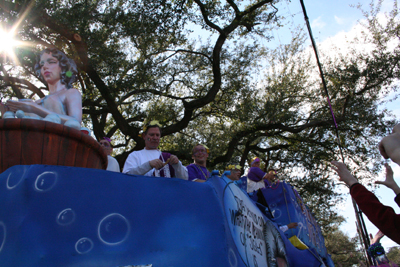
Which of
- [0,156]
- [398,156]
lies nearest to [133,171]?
[0,156]

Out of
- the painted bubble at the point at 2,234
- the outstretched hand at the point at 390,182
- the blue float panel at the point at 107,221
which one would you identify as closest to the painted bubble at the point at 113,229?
the blue float panel at the point at 107,221

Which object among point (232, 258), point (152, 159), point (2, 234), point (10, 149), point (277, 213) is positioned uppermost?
point (152, 159)

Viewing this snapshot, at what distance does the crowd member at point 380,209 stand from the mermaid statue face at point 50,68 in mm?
2574

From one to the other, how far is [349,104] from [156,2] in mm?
8164

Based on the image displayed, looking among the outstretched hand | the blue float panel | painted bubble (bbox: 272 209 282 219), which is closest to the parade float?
the blue float panel

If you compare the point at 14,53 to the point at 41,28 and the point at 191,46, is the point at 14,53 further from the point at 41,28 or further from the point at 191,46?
the point at 191,46

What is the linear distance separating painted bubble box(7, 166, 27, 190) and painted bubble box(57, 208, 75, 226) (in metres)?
0.29

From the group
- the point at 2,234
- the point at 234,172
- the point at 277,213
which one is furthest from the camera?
the point at 234,172

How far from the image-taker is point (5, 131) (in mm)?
2074

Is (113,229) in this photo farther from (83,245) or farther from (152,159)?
(152,159)

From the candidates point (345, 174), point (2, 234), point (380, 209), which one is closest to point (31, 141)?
point (2, 234)

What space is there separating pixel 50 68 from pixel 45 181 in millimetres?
1653

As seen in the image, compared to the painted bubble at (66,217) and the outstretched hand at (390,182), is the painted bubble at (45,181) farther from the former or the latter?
the outstretched hand at (390,182)

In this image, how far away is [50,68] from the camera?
308cm
